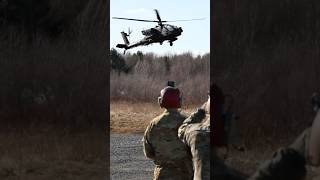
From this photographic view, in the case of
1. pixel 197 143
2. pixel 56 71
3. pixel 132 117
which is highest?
pixel 56 71

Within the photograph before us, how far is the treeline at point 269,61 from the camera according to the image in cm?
495

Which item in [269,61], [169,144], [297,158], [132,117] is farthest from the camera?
[132,117]

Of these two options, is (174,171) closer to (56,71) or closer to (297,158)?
(297,158)

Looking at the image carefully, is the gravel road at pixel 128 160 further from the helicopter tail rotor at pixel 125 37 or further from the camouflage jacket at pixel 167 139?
the camouflage jacket at pixel 167 139

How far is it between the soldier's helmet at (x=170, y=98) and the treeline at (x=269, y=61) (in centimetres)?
87

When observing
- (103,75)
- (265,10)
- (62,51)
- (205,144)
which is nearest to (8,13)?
(62,51)

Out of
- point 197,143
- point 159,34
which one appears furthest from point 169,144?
point 159,34

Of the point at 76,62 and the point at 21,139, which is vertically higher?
the point at 76,62

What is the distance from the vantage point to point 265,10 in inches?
199

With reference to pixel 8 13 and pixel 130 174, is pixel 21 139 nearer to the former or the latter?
pixel 8 13

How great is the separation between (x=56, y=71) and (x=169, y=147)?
1.96 meters

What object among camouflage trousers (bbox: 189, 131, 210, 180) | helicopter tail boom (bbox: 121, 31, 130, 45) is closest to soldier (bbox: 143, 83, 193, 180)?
camouflage trousers (bbox: 189, 131, 210, 180)

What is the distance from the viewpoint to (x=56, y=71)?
5.61 m

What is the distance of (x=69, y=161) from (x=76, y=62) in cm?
103
